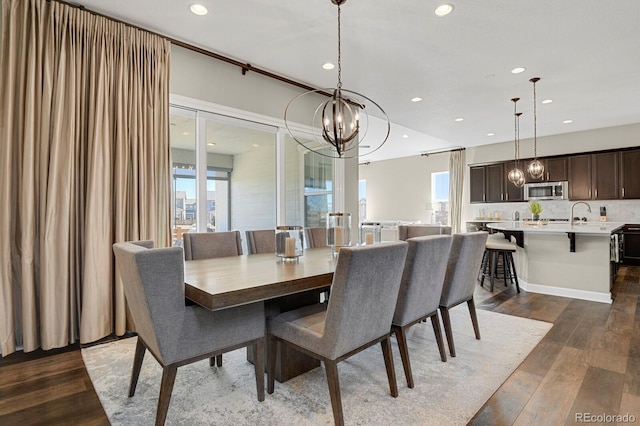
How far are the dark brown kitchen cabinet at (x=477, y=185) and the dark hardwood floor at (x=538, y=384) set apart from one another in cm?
509

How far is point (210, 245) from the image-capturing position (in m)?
2.84

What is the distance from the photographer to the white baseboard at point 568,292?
13.1ft

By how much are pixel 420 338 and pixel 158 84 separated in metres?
3.26

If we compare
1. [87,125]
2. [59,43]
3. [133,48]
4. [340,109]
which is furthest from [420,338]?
[59,43]

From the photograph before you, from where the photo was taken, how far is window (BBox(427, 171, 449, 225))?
29.7 feet

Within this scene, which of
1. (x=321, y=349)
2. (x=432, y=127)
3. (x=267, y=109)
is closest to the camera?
(x=321, y=349)

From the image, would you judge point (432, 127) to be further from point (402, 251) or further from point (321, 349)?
point (321, 349)

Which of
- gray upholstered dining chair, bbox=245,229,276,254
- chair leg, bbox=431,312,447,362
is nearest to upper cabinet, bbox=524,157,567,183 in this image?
chair leg, bbox=431,312,447,362

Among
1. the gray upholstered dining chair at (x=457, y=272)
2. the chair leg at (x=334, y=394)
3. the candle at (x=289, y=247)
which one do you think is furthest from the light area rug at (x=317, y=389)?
the candle at (x=289, y=247)

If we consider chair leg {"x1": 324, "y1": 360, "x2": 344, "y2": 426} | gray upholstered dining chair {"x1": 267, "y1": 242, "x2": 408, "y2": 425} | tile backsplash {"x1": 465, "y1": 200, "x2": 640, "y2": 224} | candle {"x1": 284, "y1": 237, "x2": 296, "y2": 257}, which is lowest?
chair leg {"x1": 324, "y1": 360, "x2": 344, "y2": 426}

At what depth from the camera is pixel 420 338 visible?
9.46ft

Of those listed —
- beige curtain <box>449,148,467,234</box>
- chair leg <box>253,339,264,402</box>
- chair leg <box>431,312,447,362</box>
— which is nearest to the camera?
chair leg <box>253,339,264,402</box>

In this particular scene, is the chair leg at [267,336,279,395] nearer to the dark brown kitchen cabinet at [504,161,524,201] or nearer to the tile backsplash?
the dark brown kitchen cabinet at [504,161,524,201]

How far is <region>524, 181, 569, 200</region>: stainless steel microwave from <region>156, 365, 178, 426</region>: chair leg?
772 cm
